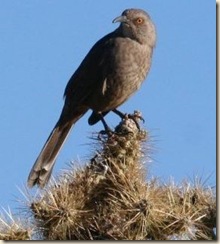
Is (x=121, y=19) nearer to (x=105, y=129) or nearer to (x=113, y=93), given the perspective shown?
(x=113, y=93)

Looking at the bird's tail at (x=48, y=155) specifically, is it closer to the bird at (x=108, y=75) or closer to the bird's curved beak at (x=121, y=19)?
the bird at (x=108, y=75)

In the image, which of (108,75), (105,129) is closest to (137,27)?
(108,75)

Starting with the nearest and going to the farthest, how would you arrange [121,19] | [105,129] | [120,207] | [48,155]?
[120,207]
[105,129]
[48,155]
[121,19]

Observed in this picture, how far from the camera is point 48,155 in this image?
29.6 feet

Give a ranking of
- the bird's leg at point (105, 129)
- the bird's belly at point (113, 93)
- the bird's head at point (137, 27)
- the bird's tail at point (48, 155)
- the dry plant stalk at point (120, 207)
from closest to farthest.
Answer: the dry plant stalk at point (120, 207), the bird's leg at point (105, 129), the bird's tail at point (48, 155), the bird's belly at point (113, 93), the bird's head at point (137, 27)

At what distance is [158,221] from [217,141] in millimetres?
745

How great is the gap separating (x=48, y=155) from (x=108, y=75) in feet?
4.14

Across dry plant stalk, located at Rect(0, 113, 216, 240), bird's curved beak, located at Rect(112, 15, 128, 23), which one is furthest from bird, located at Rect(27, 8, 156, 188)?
dry plant stalk, located at Rect(0, 113, 216, 240)

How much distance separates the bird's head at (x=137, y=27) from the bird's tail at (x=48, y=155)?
1.33m

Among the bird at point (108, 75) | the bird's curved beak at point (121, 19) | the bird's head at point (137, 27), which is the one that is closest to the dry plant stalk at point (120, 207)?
the bird at point (108, 75)

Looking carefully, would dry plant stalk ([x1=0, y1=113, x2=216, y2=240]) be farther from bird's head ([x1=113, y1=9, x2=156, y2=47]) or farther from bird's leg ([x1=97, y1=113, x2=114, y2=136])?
bird's head ([x1=113, y1=9, x2=156, y2=47])

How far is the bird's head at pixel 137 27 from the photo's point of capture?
9891 mm

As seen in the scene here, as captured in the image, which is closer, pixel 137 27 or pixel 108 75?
pixel 108 75

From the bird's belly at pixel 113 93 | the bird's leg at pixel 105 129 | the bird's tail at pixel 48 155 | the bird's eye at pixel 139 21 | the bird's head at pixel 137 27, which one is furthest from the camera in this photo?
the bird's eye at pixel 139 21
